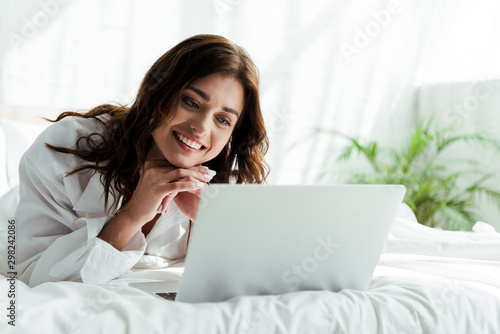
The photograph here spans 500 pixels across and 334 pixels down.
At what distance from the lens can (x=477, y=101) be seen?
308cm

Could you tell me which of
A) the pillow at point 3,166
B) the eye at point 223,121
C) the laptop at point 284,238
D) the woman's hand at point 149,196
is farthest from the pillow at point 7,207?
the laptop at point 284,238

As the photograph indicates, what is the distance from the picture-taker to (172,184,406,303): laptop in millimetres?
917

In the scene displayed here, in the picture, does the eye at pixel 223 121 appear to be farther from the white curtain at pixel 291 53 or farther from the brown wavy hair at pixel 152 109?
the white curtain at pixel 291 53

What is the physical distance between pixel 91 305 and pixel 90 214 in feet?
1.40

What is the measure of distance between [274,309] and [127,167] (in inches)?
25.5

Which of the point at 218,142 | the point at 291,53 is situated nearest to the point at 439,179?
the point at 291,53

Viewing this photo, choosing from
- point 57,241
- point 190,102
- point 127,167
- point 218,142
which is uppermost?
point 190,102

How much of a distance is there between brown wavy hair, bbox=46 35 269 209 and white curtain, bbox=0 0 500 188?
1.34m

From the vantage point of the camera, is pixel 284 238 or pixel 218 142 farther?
pixel 218 142

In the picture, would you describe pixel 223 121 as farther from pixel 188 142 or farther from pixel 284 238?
pixel 284 238

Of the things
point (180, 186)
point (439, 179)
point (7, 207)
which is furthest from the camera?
point (439, 179)

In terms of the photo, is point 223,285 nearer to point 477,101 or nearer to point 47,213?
point 47,213

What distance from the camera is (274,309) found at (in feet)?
3.24

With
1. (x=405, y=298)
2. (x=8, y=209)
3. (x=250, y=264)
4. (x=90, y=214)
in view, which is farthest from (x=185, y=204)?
(x=8, y=209)
